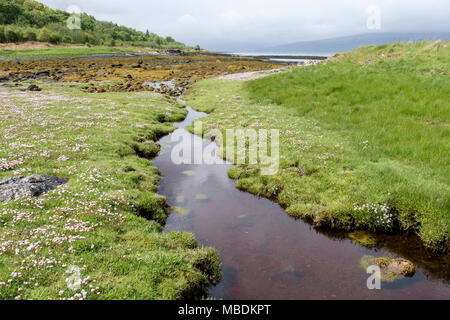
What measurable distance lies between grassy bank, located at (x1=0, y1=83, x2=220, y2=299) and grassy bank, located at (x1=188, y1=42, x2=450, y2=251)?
610 centimetres

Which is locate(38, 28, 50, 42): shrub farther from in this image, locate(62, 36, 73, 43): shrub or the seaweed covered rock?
the seaweed covered rock

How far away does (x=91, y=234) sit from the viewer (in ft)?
31.1

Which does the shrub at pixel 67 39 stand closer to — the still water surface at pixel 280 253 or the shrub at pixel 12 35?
the shrub at pixel 12 35

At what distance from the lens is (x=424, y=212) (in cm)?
1122

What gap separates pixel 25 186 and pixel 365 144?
18.6 m

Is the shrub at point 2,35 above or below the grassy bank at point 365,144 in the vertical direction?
above

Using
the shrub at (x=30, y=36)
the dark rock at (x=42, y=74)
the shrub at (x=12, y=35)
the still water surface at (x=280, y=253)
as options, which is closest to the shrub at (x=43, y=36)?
the shrub at (x=30, y=36)

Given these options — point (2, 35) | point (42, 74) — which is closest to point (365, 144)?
point (42, 74)

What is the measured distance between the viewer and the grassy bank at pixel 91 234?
24.3 feet

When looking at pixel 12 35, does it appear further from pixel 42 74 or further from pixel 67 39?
pixel 42 74

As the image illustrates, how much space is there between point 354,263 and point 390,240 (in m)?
2.40

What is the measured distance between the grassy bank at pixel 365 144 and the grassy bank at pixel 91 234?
240 inches
